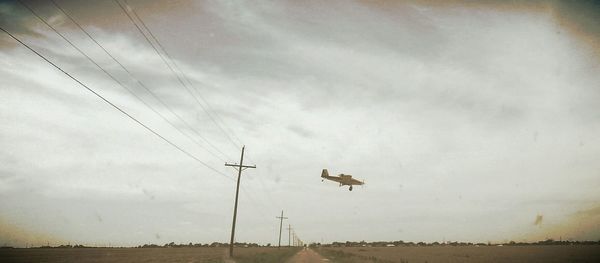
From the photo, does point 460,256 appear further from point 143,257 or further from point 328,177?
A: point 143,257

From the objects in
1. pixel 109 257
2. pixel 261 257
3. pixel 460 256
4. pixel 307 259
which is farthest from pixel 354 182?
pixel 460 256

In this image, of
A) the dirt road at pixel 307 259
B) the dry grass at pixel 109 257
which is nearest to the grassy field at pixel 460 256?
the dirt road at pixel 307 259

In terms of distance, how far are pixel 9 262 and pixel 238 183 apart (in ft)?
123

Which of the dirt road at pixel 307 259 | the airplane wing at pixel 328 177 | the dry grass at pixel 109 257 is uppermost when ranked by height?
the airplane wing at pixel 328 177

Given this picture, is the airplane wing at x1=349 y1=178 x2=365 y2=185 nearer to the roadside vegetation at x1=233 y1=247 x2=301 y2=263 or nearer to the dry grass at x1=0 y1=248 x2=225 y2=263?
the roadside vegetation at x1=233 y1=247 x2=301 y2=263

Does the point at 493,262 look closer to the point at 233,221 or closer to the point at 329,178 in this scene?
the point at 329,178

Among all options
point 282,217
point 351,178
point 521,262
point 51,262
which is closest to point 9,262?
point 51,262

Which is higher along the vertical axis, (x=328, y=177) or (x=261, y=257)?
(x=328, y=177)

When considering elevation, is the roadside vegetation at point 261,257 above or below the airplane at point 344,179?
below

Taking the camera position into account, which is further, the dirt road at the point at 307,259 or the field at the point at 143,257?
the field at the point at 143,257

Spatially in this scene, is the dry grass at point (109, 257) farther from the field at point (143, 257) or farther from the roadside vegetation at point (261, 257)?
the roadside vegetation at point (261, 257)

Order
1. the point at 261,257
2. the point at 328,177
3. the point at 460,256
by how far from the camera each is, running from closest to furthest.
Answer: the point at 261,257, the point at 328,177, the point at 460,256

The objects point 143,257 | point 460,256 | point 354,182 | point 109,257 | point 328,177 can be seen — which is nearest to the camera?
point 354,182

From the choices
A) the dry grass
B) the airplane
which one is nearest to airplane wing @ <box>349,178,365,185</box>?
the airplane
